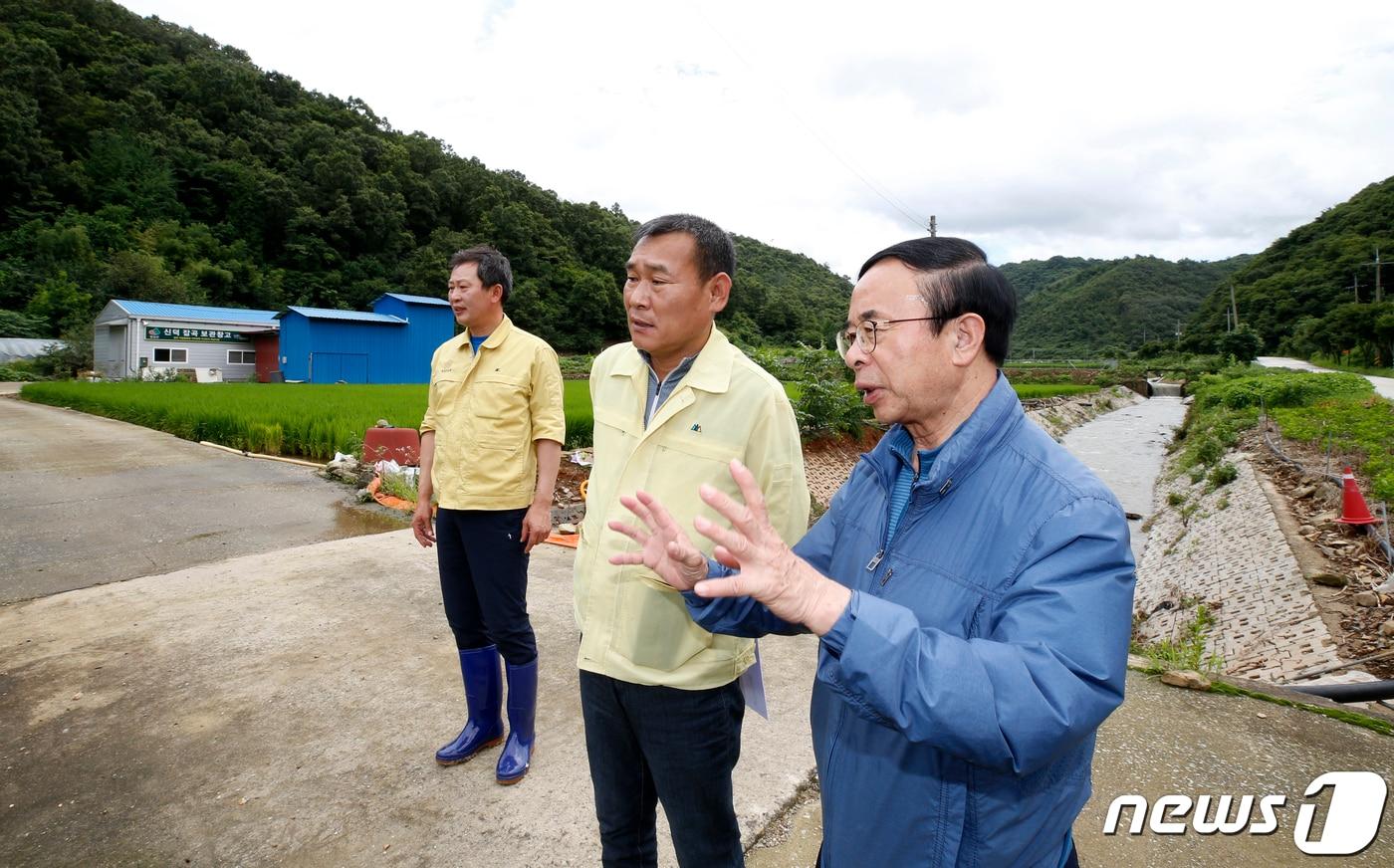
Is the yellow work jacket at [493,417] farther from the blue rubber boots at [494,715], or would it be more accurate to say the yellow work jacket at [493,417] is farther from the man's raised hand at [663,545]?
the man's raised hand at [663,545]

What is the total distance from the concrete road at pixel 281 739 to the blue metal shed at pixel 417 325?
2667 centimetres

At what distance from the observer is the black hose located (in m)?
3.06

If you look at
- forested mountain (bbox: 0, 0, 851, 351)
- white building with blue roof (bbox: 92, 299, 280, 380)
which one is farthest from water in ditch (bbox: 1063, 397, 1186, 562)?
white building with blue roof (bbox: 92, 299, 280, 380)

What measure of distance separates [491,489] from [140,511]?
19.2 feet

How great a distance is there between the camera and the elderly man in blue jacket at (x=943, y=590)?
0.81 m

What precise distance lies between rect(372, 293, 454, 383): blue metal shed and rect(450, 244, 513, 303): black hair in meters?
27.9

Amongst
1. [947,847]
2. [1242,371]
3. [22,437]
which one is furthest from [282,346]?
[1242,371]

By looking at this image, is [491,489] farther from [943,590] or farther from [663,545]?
[943,590]

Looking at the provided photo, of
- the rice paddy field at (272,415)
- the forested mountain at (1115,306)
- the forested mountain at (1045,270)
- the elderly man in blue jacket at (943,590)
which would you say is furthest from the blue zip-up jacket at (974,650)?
the forested mountain at (1045,270)

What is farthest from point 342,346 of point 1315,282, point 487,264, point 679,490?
point 1315,282

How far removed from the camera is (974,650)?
0.82 m

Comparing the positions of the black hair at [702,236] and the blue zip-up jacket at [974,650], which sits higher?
the black hair at [702,236]

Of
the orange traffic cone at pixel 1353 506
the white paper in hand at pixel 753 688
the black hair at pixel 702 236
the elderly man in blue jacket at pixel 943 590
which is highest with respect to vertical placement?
the black hair at pixel 702 236

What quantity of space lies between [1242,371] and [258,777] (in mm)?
39305
